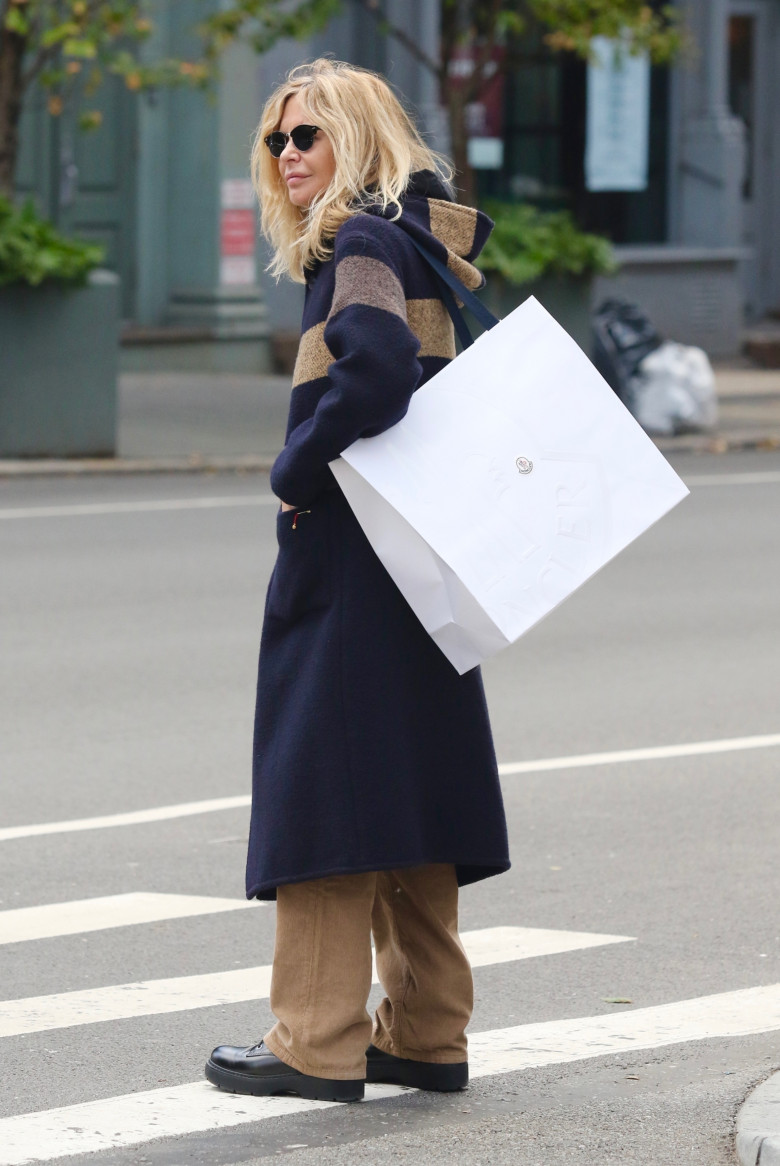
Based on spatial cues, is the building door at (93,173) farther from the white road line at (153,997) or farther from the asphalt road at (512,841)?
the white road line at (153,997)

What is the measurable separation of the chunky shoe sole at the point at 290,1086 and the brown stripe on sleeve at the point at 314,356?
1.34 meters

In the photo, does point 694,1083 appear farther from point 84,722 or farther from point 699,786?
point 84,722

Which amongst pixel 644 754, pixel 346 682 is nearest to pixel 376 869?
pixel 346 682

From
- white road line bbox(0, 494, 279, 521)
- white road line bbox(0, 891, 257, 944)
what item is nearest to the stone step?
white road line bbox(0, 494, 279, 521)

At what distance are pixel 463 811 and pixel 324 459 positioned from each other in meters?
0.75

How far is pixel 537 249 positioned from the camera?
64.9 ft

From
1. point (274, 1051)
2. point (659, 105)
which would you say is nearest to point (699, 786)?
point (274, 1051)

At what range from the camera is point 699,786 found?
707cm

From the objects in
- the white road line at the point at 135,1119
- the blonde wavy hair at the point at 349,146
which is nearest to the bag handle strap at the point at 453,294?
the blonde wavy hair at the point at 349,146

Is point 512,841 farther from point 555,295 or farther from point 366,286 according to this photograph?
point 555,295

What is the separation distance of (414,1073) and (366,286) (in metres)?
1.55

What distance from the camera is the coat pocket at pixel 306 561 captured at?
4.04 meters

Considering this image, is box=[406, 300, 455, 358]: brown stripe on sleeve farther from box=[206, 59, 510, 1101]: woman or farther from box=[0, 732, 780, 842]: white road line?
box=[0, 732, 780, 842]: white road line

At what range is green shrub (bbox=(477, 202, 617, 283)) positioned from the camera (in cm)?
1955
